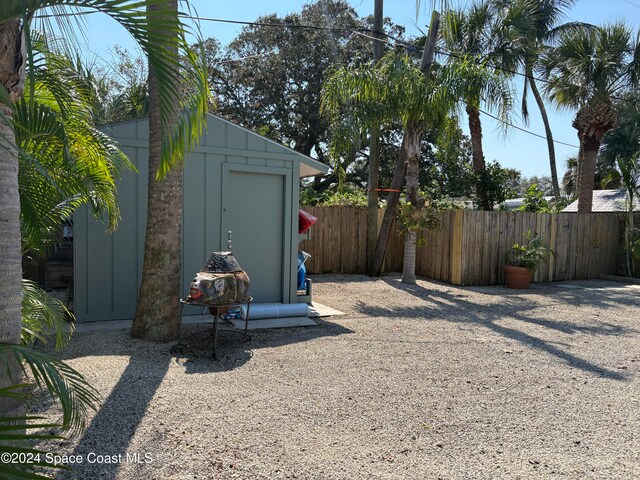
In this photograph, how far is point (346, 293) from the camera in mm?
9773

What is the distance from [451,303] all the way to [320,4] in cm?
1735

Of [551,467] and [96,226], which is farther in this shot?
[96,226]

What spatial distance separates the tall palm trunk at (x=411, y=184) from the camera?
1062cm

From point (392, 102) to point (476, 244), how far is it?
374 cm

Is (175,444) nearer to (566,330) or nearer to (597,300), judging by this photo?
(566,330)

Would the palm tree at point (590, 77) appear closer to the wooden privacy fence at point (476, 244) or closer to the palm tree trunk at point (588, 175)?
the palm tree trunk at point (588, 175)

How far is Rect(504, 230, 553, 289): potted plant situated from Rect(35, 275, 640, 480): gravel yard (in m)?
3.73

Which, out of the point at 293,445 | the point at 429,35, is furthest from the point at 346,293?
the point at 293,445

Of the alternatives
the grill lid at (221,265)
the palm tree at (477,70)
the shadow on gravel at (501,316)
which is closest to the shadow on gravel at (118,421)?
the grill lid at (221,265)

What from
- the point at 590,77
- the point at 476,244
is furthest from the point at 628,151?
the point at 476,244

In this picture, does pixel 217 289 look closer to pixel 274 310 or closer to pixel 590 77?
pixel 274 310

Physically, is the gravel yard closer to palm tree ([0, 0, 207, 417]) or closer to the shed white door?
palm tree ([0, 0, 207, 417])

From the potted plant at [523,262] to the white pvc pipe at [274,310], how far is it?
5731 mm

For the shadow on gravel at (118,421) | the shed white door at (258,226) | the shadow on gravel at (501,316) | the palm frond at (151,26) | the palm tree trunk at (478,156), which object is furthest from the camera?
the palm tree trunk at (478,156)
